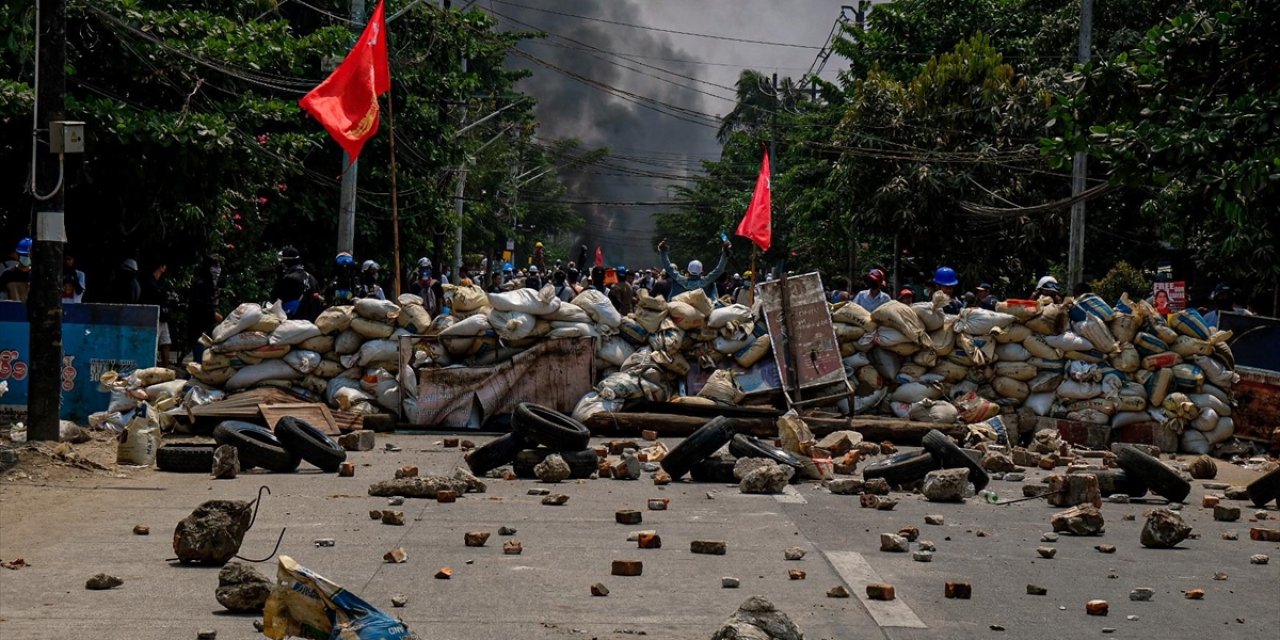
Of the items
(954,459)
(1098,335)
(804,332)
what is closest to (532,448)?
(954,459)

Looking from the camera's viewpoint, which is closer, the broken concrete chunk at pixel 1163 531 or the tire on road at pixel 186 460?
the broken concrete chunk at pixel 1163 531

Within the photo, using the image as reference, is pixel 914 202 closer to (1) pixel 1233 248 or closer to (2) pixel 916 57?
(2) pixel 916 57

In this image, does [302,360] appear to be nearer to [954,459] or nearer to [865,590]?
[954,459]

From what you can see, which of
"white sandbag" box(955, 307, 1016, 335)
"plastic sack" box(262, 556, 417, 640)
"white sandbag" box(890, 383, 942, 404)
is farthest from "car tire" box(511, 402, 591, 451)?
"plastic sack" box(262, 556, 417, 640)

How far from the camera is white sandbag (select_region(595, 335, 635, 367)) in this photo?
15188 mm

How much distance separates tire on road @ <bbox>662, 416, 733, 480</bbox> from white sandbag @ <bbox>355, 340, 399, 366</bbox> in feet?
15.1

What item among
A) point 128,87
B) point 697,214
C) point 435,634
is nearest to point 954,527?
point 435,634

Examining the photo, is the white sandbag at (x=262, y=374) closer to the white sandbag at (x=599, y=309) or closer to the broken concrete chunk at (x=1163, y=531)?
the white sandbag at (x=599, y=309)

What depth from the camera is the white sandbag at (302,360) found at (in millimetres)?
14523

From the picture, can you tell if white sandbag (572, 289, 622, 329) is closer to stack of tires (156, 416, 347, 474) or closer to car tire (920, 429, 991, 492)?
stack of tires (156, 416, 347, 474)

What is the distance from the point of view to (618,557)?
25.2 ft

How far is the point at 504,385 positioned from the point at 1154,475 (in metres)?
6.70

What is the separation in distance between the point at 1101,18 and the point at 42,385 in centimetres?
2484

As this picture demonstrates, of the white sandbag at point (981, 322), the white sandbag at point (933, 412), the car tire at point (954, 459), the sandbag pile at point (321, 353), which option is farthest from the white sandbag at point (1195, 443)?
the sandbag pile at point (321, 353)
